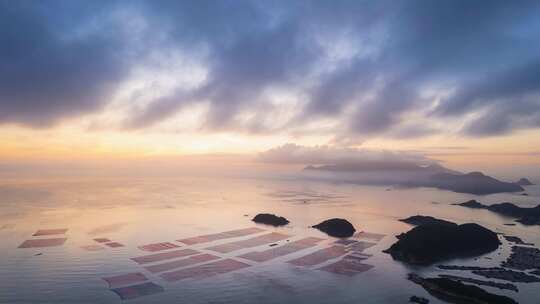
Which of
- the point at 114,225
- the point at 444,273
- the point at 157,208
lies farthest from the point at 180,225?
the point at 444,273

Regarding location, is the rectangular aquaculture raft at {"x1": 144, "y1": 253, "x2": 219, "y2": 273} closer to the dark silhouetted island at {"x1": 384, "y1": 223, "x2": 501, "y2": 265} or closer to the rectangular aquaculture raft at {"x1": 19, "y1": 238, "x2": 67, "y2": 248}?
the rectangular aquaculture raft at {"x1": 19, "y1": 238, "x2": 67, "y2": 248}

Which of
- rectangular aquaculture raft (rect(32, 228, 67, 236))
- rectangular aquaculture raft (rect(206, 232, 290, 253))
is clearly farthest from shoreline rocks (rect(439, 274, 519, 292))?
rectangular aquaculture raft (rect(32, 228, 67, 236))

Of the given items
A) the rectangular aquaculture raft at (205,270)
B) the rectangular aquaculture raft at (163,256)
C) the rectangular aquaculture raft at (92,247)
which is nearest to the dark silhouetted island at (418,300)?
the rectangular aquaculture raft at (205,270)

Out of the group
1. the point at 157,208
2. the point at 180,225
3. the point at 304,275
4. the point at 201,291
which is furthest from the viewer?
the point at 157,208

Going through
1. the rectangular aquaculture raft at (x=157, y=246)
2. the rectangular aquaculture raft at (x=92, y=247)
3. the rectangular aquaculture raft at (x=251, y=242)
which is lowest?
the rectangular aquaculture raft at (x=251, y=242)

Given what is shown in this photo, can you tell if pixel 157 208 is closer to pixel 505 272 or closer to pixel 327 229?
pixel 327 229

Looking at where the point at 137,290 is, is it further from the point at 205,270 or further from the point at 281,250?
the point at 281,250

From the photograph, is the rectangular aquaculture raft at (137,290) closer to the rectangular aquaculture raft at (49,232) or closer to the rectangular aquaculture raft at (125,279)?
the rectangular aquaculture raft at (125,279)
